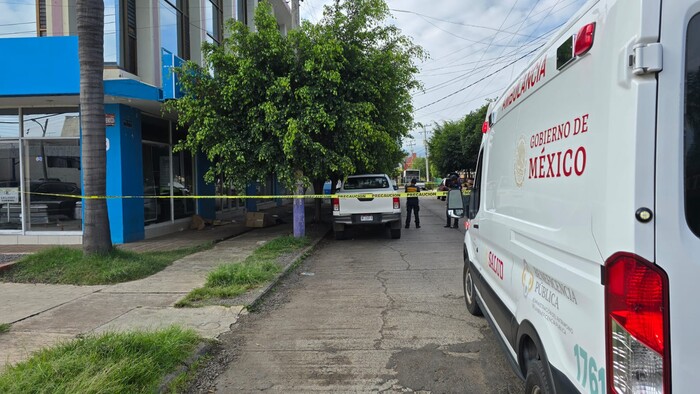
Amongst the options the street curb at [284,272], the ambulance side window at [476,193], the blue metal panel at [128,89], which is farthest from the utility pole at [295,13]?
the ambulance side window at [476,193]

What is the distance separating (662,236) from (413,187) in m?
13.4

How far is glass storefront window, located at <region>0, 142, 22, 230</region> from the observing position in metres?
11.7

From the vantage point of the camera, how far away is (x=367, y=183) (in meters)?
12.8

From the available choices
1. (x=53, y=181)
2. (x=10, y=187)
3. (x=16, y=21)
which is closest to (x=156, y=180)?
(x=53, y=181)

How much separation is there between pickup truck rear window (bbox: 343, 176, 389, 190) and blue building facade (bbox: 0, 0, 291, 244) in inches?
101

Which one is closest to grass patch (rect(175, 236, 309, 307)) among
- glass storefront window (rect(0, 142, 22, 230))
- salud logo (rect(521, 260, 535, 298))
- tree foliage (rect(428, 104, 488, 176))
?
salud logo (rect(521, 260, 535, 298))

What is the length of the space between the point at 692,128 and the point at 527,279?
54.8 inches

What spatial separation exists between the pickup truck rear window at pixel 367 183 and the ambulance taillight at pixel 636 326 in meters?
10.8

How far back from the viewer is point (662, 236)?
1.59 meters

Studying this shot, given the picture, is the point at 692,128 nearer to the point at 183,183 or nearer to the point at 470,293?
the point at 470,293

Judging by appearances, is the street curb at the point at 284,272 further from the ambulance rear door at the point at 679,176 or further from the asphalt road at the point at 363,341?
the ambulance rear door at the point at 679,176

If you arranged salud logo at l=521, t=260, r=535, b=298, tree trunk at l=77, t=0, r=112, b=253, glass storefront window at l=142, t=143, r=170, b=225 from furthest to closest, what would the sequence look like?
glass storefront window at l=142, t=143, r=170, b=225
tree trunk at l=77, t=0, r=112, b=253
salud logo at l=521, t=260, r=535, b=298

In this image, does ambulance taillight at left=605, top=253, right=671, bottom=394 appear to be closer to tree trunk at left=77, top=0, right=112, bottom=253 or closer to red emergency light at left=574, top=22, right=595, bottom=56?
red emergency light at left=574, top=22, right=595, bottom=56

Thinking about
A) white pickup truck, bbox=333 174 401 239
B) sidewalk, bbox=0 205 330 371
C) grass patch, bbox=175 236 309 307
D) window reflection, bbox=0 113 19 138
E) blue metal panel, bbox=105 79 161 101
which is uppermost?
blue metal panel, bbox=105 79 161 101
